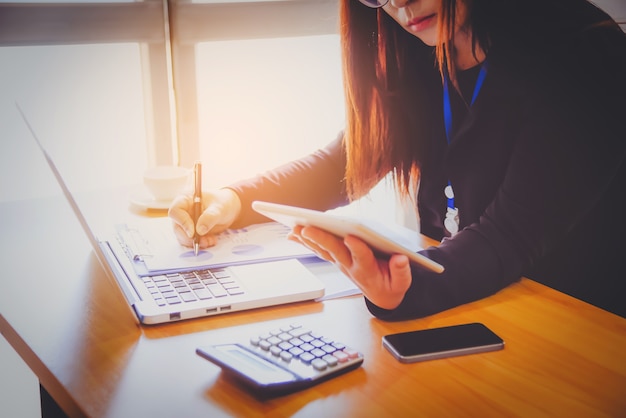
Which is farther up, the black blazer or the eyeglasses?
the eyeglasses

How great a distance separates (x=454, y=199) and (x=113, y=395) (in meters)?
0.83

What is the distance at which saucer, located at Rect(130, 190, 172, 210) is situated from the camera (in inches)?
55.6

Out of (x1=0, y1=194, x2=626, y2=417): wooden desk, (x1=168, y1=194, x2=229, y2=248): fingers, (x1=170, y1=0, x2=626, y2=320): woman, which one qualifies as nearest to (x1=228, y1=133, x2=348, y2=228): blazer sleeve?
(x1=170, y1=0, x2=626, y2=320): woman

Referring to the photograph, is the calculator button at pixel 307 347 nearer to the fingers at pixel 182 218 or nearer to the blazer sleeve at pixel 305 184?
the fingers at pixel 182 218

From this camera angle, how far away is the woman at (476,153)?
973 mm

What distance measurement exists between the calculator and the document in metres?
0.27

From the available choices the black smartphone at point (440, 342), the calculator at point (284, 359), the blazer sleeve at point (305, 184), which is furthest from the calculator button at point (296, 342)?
the blazer sleeve at point (305, 184)

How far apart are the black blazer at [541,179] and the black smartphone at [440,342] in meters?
0.06

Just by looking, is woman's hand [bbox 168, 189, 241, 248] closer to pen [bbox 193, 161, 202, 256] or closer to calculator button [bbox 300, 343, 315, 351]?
pen [bbox 193, 161, 202, 256]

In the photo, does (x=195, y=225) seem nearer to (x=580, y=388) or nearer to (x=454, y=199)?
(x=454, y=199)

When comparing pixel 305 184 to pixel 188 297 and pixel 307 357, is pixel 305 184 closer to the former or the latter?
pixel 188 297

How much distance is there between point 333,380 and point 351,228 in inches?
7.1

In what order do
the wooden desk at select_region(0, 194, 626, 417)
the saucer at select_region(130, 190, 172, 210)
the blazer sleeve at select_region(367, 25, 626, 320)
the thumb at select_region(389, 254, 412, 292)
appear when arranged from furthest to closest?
the saucer at select_region(130, 190, 172, 210)
the blazer sleeve at select_region(367, 25, 626, 320)
the thumb at select_region(389, 254, 412, 292)
the wooden desk at select_region(0, 194, 626, 417)

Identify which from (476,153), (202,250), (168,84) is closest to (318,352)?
(202,250)
